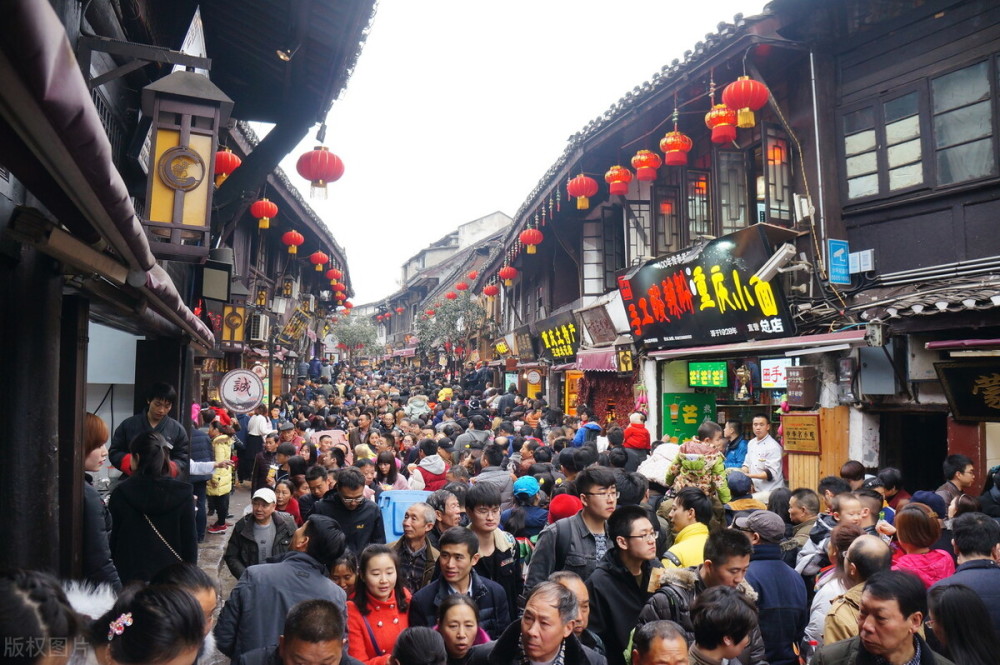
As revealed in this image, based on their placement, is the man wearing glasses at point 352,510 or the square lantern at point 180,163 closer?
the man wearing glasses at point 352,510

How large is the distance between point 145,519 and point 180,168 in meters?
3.21

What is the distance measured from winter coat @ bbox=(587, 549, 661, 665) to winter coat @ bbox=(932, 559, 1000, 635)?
5.71 ft

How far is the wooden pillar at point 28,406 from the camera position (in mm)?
4398

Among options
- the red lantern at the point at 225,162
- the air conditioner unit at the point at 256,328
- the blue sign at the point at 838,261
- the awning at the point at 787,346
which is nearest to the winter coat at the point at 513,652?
the awning at the point at 787,346

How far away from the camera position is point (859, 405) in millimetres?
10242

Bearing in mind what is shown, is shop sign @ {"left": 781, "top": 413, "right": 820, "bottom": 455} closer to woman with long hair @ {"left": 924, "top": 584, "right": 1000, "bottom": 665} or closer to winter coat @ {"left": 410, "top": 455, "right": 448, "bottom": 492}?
winter coat @ {"left": 410, "top": 455, "right": 448, "bottom": 492}

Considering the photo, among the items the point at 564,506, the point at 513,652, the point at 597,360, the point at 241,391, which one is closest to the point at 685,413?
the point at 597,360

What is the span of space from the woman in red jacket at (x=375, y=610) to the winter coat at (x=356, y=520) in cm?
155

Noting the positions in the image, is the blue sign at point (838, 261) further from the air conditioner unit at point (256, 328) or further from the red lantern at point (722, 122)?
the air conditioner unit at point (256, 328)

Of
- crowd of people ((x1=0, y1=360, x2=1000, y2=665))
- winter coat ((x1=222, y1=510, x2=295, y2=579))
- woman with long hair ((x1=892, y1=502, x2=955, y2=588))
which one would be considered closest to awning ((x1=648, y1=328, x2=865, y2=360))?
crowd of people ((x1=0, y1=360, x2=1000, y2=665))

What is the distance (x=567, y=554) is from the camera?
4883 mm

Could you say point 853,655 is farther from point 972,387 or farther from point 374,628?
point 972,387

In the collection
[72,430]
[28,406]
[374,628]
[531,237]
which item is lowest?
[374,628]

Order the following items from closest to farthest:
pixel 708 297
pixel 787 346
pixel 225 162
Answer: pixel 225 162 < pixel 787 346 < pixel 708 297
